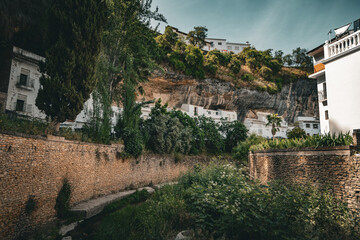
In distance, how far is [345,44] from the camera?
11.2 metres

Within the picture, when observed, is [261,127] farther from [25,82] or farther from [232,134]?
[25,82]

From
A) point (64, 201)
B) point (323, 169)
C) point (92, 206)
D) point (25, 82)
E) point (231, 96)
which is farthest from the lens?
point (231, 96)

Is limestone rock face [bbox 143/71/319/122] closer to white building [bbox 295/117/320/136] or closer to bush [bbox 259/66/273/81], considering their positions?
white building [bbox 295/117/320/136]

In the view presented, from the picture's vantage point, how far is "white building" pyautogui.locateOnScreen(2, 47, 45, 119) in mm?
17656

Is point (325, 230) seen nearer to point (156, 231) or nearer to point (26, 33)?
point (156, 231)

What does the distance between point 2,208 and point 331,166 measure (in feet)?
36.0

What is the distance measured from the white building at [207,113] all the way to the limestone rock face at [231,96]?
67.6 inches

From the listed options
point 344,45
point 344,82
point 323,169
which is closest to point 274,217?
point 323,169

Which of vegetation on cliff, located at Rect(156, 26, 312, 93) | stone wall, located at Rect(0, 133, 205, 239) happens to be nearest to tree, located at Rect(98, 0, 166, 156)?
stone wall, located at Rect(0, 133, 205, 239)

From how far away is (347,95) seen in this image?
1099 centimetres

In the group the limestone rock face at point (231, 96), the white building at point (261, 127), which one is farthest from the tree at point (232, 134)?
the white building at point (261, 127)

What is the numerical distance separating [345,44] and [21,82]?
953 inches

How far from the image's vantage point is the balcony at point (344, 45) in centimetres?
1041

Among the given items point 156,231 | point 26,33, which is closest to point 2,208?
point 156,231
